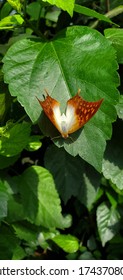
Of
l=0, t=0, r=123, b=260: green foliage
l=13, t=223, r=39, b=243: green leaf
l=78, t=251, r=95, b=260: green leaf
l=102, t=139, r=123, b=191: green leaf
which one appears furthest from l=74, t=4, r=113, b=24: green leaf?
l=78, t=251, r=95, b=260: green leaf

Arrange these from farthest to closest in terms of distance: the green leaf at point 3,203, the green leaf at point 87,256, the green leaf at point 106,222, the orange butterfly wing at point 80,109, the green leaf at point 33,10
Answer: the green leaf at point 87,256 < the green leaf at point 106,222 < the green leaf at point 33,10 < the green leaf at point 3,203 < the orange butterfly wing at point 80,109

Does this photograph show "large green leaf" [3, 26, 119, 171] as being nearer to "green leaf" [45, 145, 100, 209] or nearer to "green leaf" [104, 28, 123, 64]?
"green leaf" [104, 28, 123, 64]

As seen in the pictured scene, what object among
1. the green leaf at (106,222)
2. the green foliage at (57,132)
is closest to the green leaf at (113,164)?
the green foliage at (57,132)

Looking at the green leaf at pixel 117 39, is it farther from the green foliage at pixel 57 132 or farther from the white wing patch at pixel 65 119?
the white wing patch at pixel 65 119

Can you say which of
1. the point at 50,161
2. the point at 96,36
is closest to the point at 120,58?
the point at 96,36
